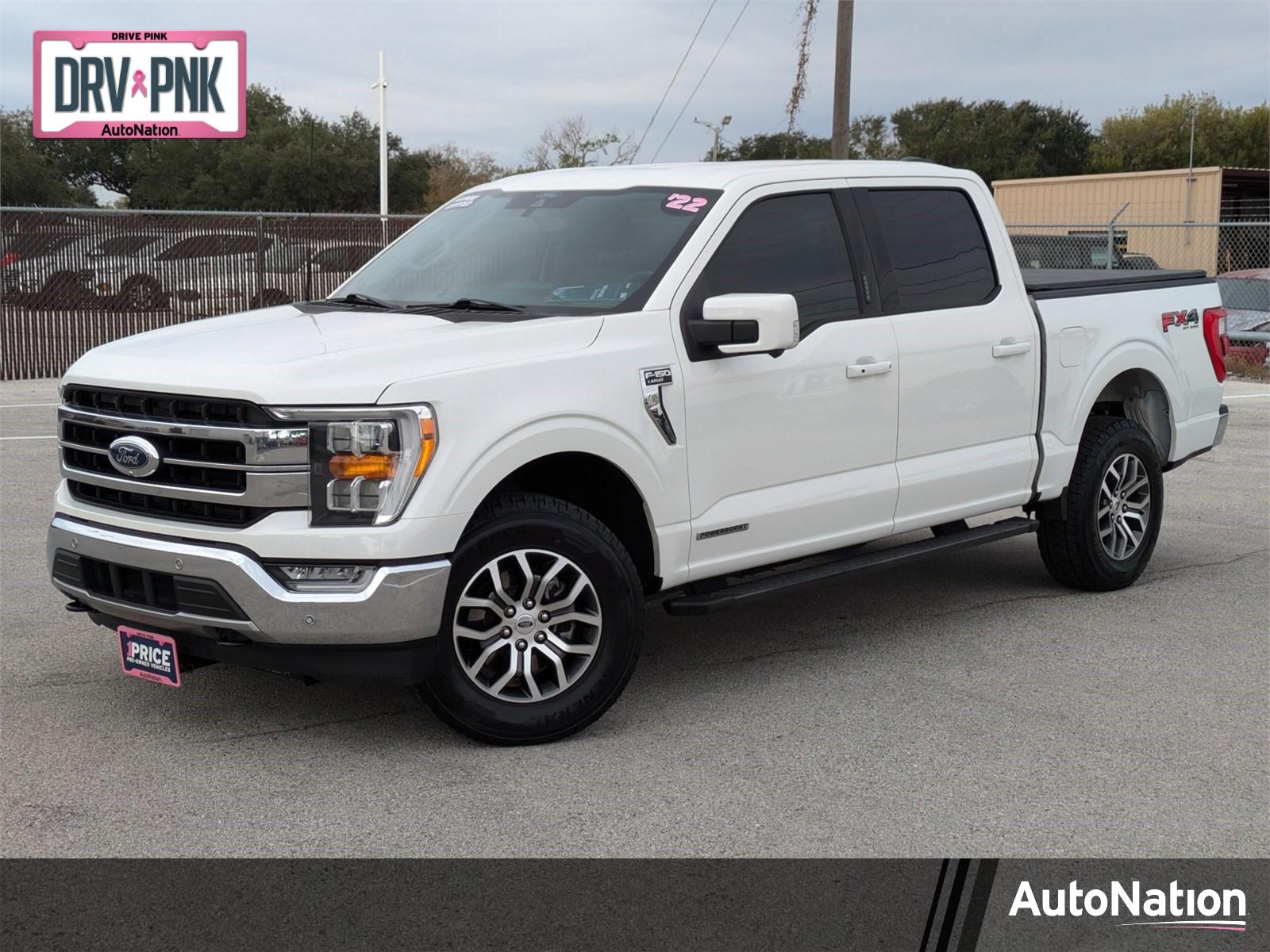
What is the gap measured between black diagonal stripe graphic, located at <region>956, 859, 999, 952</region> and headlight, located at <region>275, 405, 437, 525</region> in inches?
80.7

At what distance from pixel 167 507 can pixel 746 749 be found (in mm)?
2121

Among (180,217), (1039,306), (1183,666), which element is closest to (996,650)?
(1183,666)

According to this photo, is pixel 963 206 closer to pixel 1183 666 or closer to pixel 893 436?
pixel 893 436

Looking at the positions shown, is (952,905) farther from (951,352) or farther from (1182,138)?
(1182,138)

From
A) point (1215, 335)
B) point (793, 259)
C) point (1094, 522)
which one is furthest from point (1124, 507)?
point (793, 259)

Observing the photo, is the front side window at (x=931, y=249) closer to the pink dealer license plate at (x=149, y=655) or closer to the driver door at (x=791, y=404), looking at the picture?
the driver door at (x=791, y=404)

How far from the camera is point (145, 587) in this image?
196 inches

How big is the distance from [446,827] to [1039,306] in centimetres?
398

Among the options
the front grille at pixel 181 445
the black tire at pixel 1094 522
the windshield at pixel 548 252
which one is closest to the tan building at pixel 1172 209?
the black tire at pixel 1094 522

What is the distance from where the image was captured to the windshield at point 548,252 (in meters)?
5.73

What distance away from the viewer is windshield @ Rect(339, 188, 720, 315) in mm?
5734

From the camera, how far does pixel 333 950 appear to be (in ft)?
12.1

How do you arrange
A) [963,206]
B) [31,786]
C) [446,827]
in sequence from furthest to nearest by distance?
[963,206], [31,786], [446,827]

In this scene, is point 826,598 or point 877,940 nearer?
point 877,940
